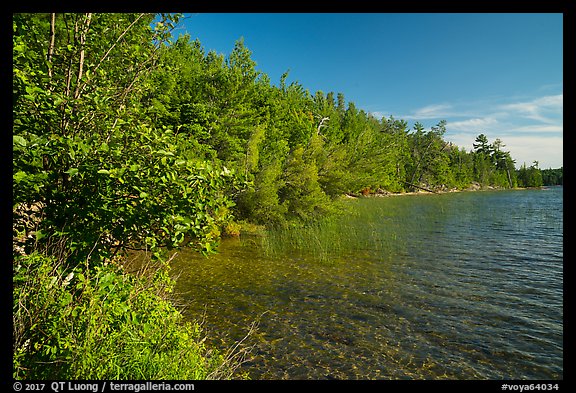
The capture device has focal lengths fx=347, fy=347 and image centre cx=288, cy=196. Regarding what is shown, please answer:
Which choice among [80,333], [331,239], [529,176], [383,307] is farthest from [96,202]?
[529,176]

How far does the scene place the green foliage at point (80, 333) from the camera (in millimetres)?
4613

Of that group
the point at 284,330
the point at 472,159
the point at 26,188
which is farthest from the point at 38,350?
the point at 472,159

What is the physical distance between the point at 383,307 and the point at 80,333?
32.0 ft

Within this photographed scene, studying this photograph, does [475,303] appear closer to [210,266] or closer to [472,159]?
[210,266]

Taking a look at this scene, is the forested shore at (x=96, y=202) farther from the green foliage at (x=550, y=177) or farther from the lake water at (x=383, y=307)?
the green foliage at (x=550, y=177)

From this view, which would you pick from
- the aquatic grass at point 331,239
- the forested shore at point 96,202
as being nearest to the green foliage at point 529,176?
the aquatic grass at point 331,239

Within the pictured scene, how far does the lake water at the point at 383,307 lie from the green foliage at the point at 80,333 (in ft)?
10.7

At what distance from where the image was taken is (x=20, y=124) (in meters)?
5.38

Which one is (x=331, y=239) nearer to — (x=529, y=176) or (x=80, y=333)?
(x=80, y=333)

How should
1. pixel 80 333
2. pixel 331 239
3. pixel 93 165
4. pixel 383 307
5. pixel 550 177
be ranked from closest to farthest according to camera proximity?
pixel 80 333 < pixel 93 165 < pixel 383 307 < pixel 331 239 < pixel 550 177

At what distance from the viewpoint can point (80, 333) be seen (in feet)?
16.0

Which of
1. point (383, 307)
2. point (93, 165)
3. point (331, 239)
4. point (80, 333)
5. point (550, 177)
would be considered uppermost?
point (550, 177)

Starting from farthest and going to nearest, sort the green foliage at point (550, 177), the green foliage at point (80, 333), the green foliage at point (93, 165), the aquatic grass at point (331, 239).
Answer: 1. the green foliage at point (550, 177)
2. the aquatic grass at point (331, 239)
3. the green foliage at point (93, 165)
4. the green foliage at point (80, 333)
